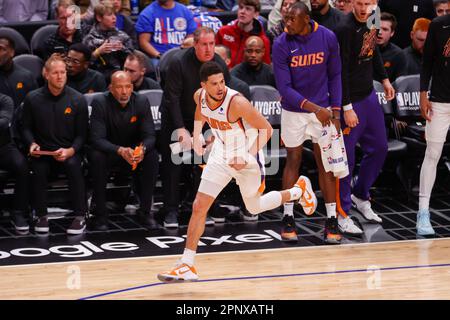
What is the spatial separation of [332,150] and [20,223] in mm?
3068

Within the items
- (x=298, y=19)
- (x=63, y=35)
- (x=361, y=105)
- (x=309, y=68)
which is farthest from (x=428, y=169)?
(x=63, y=35)

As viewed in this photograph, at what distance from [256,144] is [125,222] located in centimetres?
250

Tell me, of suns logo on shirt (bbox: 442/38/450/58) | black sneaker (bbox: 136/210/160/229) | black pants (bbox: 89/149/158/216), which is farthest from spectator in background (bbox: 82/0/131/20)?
suns logo on shirt (bbox: 442/38/450/58)

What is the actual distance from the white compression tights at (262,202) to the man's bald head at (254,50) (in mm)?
2596

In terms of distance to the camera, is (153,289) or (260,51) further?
(260,51)

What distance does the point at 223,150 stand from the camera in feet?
26.8

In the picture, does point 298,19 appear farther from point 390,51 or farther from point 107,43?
point 390,51

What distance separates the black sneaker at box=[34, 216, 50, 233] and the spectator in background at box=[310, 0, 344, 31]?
3565 mm

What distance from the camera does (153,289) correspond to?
7.96 meters

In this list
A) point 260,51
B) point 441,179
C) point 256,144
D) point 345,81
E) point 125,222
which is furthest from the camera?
point 441,179

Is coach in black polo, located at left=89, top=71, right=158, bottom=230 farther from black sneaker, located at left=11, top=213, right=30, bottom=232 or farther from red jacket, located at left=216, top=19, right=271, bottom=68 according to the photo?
red jacket, located at left=216, top=19, right=271, bottom=68

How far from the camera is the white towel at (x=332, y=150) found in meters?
9.48
